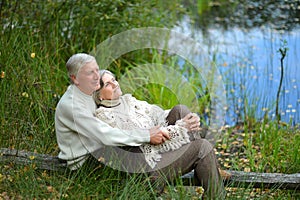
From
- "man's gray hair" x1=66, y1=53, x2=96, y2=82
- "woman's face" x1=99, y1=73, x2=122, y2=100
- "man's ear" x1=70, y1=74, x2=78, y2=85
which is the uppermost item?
"man's gray hair" x1=66, y1=53, x2=96, y2=82

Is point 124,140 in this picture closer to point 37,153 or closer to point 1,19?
point 37,153

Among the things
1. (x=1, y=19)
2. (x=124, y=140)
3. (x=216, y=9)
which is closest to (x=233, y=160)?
(x=124, y=140)

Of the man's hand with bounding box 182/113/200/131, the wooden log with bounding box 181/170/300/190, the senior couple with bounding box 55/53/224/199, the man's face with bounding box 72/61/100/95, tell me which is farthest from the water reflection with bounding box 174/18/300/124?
the man's face with bounding box 72/61/100/95

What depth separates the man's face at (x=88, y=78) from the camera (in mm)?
2973

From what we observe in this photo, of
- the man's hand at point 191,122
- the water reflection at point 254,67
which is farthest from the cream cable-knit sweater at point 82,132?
the water reflection at point 254,67

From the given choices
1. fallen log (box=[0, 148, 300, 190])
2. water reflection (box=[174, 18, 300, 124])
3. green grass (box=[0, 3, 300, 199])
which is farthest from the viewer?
water reflection (box=[174, 18, 300, 124])

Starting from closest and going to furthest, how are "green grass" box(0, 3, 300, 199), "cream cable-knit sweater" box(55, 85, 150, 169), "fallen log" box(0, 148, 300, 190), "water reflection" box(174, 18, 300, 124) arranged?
"cream cable-knit sweater" box(55, 85, 150, 169), "green grass" box(0, 3, 300, 199), "fallen log" box(0, 148, 300, 190), "water reflection" box(174, 18, 300, 124)

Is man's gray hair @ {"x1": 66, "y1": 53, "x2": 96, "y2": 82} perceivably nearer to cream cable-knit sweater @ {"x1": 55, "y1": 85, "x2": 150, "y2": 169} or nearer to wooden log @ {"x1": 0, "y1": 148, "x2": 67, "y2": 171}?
cream cable-knit sweater @ {"x1": 55, "y1": 85, "x2": 150, "y2": 169}

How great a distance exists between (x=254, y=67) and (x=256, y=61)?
28 centimetres

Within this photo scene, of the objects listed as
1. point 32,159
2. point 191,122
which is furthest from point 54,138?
point 191,122

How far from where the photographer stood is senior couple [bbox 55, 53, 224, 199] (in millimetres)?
2955

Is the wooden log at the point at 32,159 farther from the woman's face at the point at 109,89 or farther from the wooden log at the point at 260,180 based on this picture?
the wooden log at the point at 260,180

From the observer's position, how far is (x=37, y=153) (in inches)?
133

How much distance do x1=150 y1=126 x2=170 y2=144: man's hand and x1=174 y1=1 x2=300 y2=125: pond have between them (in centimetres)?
190
